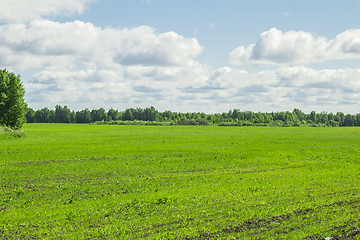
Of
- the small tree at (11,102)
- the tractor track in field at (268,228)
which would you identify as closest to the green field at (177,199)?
the tractor track in field at (268,228)

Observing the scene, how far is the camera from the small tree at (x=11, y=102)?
3364 inches

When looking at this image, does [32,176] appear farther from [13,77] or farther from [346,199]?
[13,77]

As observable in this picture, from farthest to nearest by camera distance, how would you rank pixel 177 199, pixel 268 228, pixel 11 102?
1. pixel 11 102
2. pixel 177 199
3. pixel 268 228

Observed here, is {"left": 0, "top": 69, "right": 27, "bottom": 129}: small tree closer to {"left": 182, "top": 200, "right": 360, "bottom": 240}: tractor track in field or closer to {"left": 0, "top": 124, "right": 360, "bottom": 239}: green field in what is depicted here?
{"left": 0, "top": 124, "right": 360, "bottom": 239}: green field

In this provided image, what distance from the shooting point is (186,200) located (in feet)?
64.4

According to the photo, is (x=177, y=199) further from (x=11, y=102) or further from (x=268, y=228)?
(x=11, y=102)

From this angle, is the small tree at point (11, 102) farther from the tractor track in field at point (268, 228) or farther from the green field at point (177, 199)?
the tractor track in field at point (268, 228)

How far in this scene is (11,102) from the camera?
8631cm

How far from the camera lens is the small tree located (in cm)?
8544

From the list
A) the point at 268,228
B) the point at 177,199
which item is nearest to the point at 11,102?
the point at 177,199

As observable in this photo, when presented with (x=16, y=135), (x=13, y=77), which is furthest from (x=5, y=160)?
(x=13, y=77)

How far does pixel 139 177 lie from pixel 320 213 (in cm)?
1527

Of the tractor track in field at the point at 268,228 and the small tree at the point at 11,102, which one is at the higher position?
the small tree at the point at 11,102

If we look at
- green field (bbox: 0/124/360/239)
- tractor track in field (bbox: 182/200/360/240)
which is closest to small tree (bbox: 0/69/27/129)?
green field (bbox: 0/124/360/239)
